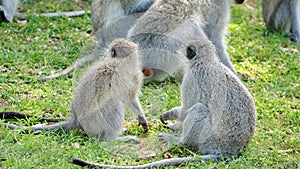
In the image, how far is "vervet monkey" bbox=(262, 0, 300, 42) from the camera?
369 inches

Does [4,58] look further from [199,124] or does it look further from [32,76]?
[199,124]

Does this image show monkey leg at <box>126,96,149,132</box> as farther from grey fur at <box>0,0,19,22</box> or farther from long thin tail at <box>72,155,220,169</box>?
grey fur at <box>0,0,19,22</box>

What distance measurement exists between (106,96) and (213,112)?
0.89 metres

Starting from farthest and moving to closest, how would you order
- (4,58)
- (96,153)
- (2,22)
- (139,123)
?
1. (2,22)
2. (4,58)
3. (139,123)
4. (96,153)

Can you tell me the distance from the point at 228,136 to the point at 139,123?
0.89 metres

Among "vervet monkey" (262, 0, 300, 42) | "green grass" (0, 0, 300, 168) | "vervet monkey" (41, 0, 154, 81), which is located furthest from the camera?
"vervet monkey" (262, 0, 300, 42)

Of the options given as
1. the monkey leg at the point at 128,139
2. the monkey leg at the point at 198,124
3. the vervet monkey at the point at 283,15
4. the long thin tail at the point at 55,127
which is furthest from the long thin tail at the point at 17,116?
the vervet monkey at the point at 283,15

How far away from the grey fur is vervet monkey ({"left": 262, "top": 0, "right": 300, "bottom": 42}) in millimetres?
3791

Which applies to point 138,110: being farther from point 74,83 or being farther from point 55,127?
point 74,83

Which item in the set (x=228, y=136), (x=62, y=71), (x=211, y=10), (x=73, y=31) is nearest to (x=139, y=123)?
(x=228, y=136)

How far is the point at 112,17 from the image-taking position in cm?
788

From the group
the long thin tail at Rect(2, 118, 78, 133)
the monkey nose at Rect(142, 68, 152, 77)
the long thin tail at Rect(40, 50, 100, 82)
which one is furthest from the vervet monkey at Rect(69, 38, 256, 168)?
the long thin tail at Rect(40, 50, 100, 82)

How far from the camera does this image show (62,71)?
23.0ft

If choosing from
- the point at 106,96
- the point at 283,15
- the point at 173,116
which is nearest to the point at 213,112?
the point at 173,116
